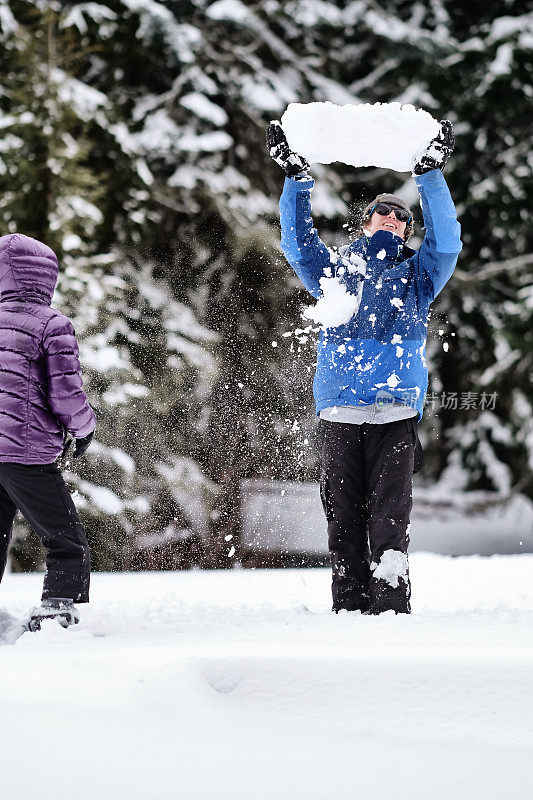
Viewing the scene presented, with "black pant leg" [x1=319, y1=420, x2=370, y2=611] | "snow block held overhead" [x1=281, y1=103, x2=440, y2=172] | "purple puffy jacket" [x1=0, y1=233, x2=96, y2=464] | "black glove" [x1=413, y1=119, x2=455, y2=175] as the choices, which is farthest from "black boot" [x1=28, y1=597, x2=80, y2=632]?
"black glove" [x1=413, y1=119, x2=455, y2=175]

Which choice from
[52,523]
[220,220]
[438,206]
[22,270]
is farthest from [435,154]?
[220,220]

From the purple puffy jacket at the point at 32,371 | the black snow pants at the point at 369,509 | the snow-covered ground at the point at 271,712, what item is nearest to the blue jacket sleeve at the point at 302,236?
the black snow pants at the point at 369,509

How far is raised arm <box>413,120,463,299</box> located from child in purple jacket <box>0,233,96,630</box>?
148cm

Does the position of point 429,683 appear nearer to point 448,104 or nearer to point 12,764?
point 12,764

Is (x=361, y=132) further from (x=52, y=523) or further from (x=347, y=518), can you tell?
(x=52, y=523)

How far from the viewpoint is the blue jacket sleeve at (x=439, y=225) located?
371cm

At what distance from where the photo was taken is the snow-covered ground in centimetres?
201

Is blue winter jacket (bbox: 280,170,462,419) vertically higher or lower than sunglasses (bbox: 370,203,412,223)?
lower

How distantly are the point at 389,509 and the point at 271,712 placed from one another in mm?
1413

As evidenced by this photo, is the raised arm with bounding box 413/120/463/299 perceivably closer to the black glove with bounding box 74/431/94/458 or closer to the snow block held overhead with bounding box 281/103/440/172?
the snow block held overhead with bounding box 281/103/440/172

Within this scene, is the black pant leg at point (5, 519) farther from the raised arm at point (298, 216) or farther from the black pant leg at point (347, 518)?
the raised arm at point (298, 216)

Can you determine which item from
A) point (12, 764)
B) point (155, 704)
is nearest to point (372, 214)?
point (155, 704)

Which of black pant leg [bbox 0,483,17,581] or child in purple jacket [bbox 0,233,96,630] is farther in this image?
black pant leg [bbox 0,483,17,581]

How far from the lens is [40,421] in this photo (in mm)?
3543
